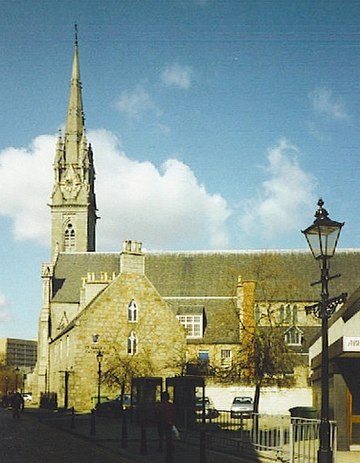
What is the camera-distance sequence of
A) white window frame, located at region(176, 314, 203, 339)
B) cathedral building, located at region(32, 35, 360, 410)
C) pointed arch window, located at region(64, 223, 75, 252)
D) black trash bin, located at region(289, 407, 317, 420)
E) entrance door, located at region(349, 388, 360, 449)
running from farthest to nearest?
1. pointed arch window, located at region(64, 223, 75, 252)
2. white window frame, located at region(176, 314, 203, 339)
3. cathedral building, located at region(32, 35, 360, 410)
4. black trash bin, located at region(289, 407, 317, 420)
5. entrance door, located at region(349, 388, 360, 449)

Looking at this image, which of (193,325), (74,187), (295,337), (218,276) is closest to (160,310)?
(193,325)

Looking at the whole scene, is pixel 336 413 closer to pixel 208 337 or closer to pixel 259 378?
pixel 259 378

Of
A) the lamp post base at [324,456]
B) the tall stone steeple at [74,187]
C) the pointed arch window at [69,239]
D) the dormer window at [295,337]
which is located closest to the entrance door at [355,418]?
the lamp post base at [324,456]

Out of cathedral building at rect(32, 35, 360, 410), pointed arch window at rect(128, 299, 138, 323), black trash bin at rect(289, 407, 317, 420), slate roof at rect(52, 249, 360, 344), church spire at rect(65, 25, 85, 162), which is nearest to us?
black trash bin at rect(289, 407, 317, 420)

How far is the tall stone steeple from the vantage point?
102m

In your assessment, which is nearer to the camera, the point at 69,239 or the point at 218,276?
the point at 218,276

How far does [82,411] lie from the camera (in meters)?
55.2

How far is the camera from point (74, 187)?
345ft

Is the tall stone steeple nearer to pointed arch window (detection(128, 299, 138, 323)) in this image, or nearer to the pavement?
pointed arch window (detection(128, 299, 138, 323))

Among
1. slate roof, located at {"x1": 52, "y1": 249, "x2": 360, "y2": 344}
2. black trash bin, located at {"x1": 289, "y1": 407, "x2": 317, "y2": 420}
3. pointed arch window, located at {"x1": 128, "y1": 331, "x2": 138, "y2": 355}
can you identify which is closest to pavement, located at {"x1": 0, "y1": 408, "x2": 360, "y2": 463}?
black trash bin, located at {"x1": 289, "y1": 407, "x2": 317, "y2": 420}

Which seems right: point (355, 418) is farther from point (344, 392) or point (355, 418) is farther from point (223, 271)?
point (223, 271)

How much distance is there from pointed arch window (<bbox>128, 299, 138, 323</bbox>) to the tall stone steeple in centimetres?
4122

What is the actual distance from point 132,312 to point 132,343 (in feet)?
7.72

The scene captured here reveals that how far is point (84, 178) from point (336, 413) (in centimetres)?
8368
